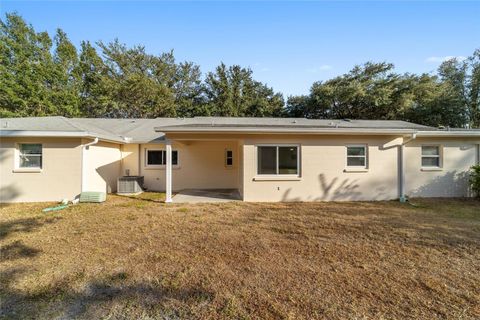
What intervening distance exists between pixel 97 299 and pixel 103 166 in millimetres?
8862

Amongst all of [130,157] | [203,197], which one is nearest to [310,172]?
[203,197]

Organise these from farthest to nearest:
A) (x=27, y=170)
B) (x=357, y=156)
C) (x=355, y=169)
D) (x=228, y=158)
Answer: (x=228, y=158) → (x=357, y=156) → (x=355, y=169) → (x=27, y=170)

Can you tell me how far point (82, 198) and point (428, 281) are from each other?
10.5 m

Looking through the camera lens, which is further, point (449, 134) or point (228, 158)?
point (228, 158)

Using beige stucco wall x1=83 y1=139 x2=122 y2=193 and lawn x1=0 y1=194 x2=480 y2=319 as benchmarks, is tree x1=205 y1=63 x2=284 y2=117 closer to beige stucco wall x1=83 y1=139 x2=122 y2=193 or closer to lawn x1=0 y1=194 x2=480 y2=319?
beige stucco wall x1=83 y1=139 x2=122 y2=193

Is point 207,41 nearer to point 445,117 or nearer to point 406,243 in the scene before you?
point 406,243

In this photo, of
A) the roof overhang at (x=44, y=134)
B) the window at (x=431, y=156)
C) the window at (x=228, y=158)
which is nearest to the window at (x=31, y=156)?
the roof overhang at (x=44, y=134)

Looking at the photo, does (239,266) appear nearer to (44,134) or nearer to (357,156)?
(357,156)

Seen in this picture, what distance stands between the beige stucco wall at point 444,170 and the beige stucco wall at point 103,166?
1360 centimetres

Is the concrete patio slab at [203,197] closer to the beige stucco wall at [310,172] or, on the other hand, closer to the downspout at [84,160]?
the beige stucco wall at [310,172]

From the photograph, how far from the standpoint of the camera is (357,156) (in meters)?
9.62

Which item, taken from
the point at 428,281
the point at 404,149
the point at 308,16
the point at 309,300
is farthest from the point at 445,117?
the point at 309,300

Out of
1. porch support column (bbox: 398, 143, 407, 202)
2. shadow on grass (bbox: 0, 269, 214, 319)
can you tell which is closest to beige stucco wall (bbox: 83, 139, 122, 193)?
shadow on grass (bbox: 0, 269, 214, 319)

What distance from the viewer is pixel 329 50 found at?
37.4 ft
